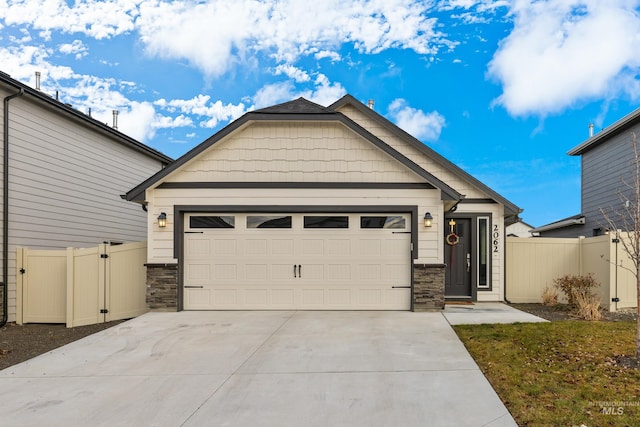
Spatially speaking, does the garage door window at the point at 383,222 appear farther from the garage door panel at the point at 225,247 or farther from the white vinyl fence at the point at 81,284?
the white vinyl fence at the point at 81,284

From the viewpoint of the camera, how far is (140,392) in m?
4.88

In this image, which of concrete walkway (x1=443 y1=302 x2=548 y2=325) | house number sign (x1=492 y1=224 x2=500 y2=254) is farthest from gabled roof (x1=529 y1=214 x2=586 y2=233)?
concrete walkway (x1=443 y1=302 x2=548 y2=325)

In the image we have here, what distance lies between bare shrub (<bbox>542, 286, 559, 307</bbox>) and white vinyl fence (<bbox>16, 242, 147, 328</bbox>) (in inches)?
392

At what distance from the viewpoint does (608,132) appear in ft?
50.7

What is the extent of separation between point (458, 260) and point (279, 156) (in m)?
5.74

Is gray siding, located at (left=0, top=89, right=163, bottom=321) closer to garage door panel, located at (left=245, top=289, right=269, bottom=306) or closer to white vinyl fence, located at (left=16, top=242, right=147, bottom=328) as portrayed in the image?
white vinyl fence, located at (left=16, top=242, right=147, bottom=328)

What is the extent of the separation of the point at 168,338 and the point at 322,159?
4.78m

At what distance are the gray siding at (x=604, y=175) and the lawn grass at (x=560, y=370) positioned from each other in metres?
8.65

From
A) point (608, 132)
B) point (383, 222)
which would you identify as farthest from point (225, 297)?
point (608, 132)

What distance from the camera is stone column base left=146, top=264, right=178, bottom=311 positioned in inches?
372

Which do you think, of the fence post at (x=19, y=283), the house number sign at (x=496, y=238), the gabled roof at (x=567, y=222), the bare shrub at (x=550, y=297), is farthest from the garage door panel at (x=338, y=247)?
the gabled roof at (x=567, y=222)

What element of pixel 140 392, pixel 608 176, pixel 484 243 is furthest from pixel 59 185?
pixel 608 176

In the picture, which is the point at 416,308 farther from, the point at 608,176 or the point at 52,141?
the point at 608,176

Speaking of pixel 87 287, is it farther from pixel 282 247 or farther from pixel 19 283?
pixel 282 247
